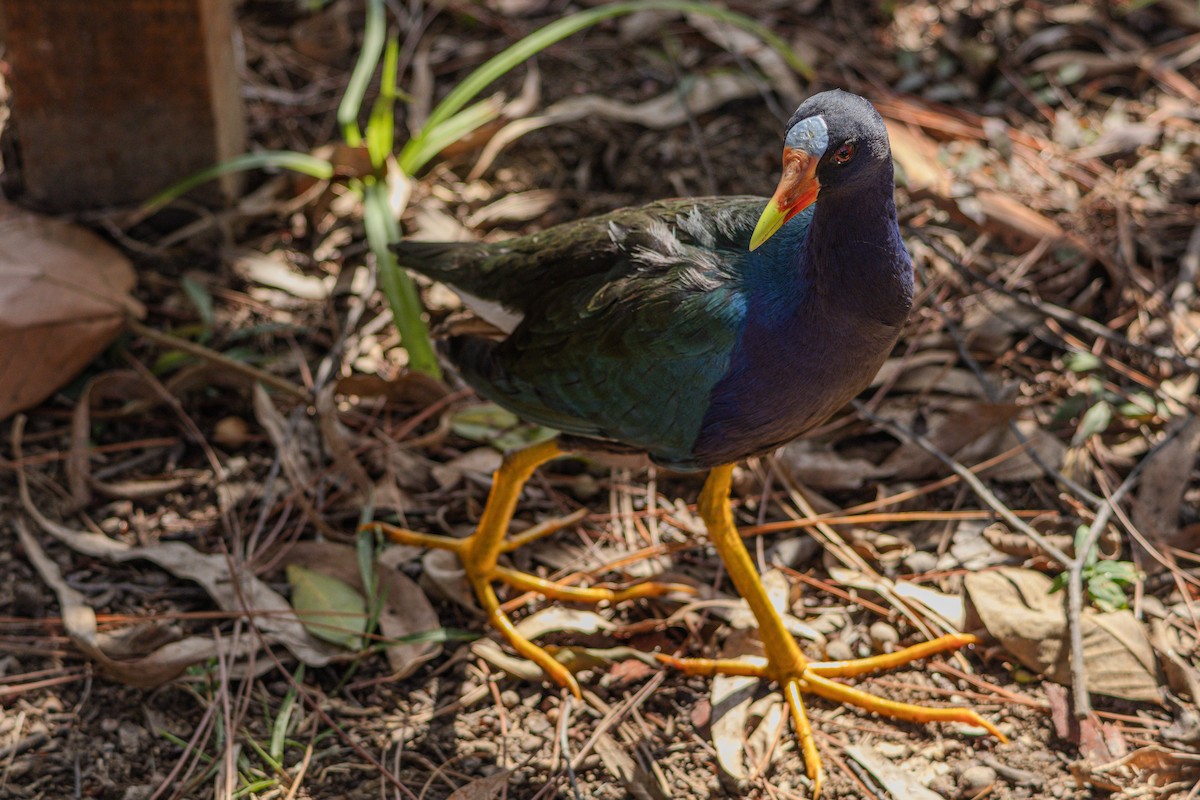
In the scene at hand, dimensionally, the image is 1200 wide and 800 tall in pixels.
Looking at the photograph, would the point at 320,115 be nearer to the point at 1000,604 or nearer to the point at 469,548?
the point at 469,548

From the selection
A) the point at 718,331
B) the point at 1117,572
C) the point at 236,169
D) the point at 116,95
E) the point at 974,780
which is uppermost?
the point at 116,95

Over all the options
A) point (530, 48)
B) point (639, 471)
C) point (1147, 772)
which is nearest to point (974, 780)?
point (1147, 772)

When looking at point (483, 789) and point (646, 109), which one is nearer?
point (483, 789)

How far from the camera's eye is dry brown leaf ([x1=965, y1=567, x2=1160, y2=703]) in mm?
2625

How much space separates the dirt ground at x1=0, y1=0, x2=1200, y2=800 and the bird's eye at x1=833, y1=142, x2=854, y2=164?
1.14 meters

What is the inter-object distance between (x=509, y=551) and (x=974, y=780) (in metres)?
1.29

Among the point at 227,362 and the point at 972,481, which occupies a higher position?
the point at 227,362

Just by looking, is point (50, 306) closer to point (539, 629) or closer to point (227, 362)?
point (227, 362)

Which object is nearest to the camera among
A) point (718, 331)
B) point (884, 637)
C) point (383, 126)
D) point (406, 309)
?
point (718, 331)

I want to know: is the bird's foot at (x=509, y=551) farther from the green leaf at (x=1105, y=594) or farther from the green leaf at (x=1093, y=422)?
the green leaf at (x=1093, y=422)

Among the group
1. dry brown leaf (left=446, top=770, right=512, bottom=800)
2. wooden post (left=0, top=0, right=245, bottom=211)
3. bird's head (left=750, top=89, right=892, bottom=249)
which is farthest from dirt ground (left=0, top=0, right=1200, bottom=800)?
bird's head (left=750, top=89, right=892, bottom=249)

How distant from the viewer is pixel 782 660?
8.86 ft

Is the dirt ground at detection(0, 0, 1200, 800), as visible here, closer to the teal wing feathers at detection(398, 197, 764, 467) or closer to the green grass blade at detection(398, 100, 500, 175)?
the green grass blade at detection(398, 100, 500, 175)

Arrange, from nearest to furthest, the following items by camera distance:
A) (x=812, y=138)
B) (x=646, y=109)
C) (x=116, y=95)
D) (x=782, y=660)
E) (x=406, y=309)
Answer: (x=812, y=138), (x=782, y=660), (x=406, y=309), (x=116, y=95), (x=646, y=109)
